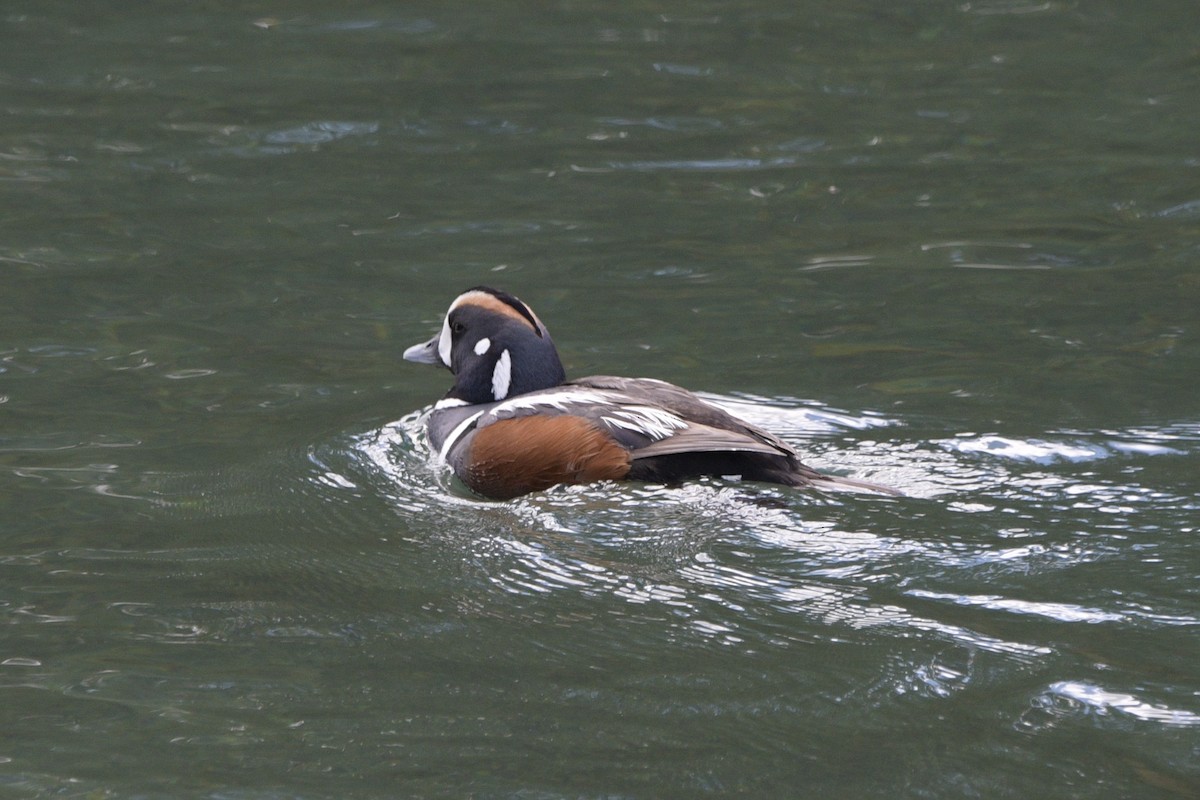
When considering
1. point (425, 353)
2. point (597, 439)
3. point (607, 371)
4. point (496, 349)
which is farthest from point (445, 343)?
point (597, 439)

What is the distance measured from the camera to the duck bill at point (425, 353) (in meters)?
7.82

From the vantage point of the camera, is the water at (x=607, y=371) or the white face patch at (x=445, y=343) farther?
the white face patch at (x=445, y=343)

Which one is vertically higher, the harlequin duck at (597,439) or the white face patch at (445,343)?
the white face patch at (445,343)

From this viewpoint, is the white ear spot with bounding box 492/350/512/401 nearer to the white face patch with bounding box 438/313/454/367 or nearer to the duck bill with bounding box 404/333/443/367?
the white face patch with bounding box 438/313/454/367

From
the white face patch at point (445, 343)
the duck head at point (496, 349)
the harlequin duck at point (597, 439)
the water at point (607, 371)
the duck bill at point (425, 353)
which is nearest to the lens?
the water at point (607, 371)

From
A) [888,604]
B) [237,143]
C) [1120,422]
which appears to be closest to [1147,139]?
[1120,422]

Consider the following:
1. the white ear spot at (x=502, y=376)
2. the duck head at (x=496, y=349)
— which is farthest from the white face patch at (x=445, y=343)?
the white ear spot at (x=502, y=376)

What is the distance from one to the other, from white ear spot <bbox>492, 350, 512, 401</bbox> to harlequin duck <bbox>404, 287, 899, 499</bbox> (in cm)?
4

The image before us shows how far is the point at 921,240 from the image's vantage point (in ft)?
32.9

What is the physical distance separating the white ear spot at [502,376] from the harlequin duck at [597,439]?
4 cm

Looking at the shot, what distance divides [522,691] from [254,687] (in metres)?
0.81

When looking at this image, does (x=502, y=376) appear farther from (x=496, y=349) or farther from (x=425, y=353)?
(x=425, y=353)

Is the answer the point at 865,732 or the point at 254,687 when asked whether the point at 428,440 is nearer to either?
the point at 254,687

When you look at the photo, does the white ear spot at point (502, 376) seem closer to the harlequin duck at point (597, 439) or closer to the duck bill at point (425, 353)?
Answer: the harlequin duck at point (597, 439)
